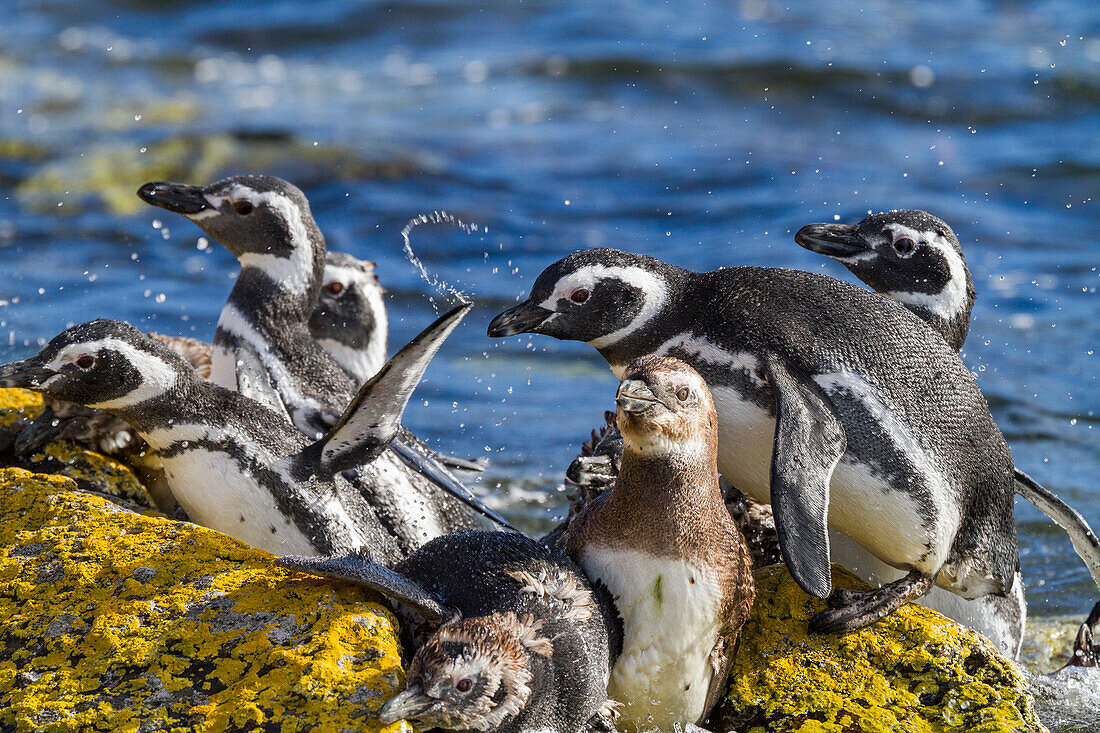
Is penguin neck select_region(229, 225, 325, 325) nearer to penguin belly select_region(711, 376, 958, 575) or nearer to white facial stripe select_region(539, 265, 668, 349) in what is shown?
white facial stripe select_region(539, 265, 668, 349)

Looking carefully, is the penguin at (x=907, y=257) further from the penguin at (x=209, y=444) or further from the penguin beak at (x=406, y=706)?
the penguin beak at (x=406, y=706)

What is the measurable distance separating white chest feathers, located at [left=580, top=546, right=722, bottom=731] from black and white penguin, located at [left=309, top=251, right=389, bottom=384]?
2.89 m

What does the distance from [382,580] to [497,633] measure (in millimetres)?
290

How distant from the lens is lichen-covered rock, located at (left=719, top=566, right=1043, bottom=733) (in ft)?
9.32

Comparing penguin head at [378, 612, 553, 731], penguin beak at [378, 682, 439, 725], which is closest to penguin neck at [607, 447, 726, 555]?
penguin head at [378, 612, 553, 731]

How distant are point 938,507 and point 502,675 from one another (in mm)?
1341

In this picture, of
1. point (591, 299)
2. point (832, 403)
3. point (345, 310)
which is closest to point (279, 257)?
point (345, 310)

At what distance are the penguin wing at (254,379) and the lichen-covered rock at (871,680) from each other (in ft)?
6.43

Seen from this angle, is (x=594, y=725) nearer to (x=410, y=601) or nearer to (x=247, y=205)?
(x=410, y=601)

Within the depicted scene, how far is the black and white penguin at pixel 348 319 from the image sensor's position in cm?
547

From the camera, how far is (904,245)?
3.95m

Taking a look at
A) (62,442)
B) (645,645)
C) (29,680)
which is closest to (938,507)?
(645,645)

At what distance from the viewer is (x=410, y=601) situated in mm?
2576

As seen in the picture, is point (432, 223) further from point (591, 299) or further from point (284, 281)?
point (591, 299)
